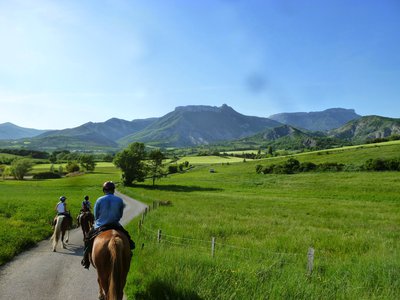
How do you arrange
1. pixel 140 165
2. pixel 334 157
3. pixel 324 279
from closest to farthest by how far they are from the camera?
1. pixel 324 279
2. pixel 140 165
3. pixel 334 157

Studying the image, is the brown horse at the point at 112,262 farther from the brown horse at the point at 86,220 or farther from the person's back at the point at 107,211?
the brown horse at the point at 86,220

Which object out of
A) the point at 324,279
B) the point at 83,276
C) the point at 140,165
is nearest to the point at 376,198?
the point at 324,279

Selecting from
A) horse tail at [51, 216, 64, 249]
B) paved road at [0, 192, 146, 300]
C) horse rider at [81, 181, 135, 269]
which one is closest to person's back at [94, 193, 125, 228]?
horse rider at [81, 181, 135, 269]

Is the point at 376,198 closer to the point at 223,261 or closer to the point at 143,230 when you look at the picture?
the point at 143,230

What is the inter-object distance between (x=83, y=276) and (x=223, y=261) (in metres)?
5.61

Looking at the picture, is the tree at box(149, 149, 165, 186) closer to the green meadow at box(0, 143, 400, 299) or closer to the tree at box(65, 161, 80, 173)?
the tree at box(65, 161, 80, 173)

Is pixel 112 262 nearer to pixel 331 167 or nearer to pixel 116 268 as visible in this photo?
pixel 116 268

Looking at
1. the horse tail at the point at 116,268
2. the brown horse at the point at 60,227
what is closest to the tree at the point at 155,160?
the brown horse at the point at 60,227

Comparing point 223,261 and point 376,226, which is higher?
point 223,261

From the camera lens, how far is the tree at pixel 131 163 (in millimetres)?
93000

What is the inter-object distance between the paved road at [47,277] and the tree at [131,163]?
3024 inches

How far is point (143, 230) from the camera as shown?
72.2 ft

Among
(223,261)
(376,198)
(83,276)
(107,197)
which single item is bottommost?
(376,198)

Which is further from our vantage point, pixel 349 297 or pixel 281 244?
pixel 281 244
